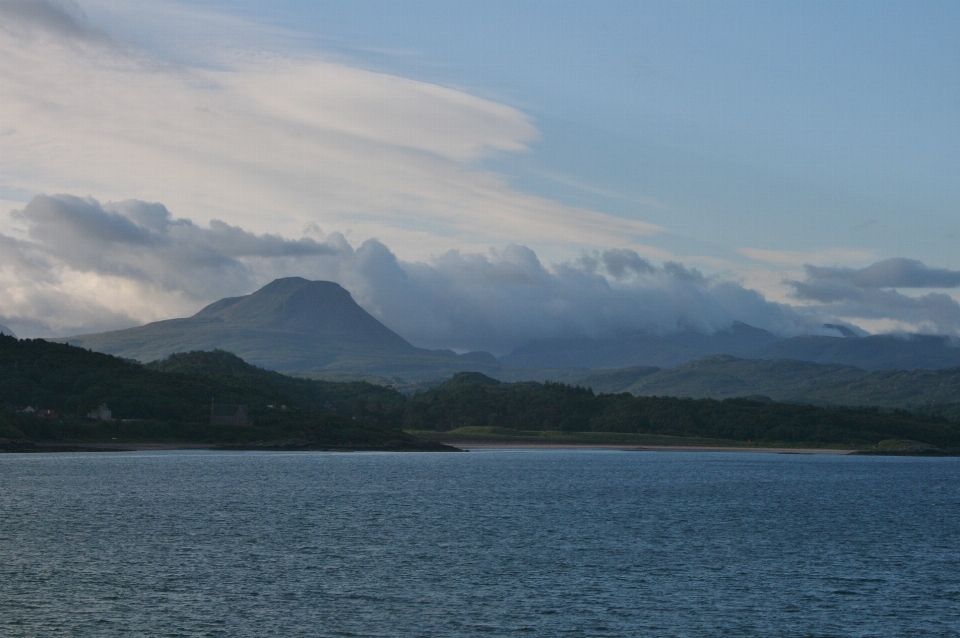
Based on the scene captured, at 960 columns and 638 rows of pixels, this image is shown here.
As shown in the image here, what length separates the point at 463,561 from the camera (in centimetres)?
6862

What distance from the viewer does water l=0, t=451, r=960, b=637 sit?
49.8 metres

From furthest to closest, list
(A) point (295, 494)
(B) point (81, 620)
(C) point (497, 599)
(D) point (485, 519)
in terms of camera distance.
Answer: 1. (A) point (295, 494)
2. (D) point (485, 519)
3. (C) point (497, 599)
4. (B) point (81, 620)

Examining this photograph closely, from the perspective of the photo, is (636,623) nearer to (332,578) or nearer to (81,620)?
(332,578)

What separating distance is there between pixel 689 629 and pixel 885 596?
641 inches

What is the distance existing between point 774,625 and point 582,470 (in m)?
139

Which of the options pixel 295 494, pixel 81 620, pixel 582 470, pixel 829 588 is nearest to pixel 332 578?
pixel 81 620

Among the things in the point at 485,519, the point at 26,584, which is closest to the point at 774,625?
the point at 26,584

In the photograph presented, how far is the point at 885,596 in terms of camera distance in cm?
5831

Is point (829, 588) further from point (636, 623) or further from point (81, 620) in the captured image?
point (81, 620)

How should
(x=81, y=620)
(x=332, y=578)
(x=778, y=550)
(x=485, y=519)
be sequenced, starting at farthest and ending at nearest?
(x=485, y=519) < (x=778, y=550) < (x=332, y=578) < (x=81, y=620)

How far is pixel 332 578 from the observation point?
60875mm

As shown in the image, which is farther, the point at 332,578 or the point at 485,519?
the point at 485,519

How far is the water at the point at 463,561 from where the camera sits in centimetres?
4978

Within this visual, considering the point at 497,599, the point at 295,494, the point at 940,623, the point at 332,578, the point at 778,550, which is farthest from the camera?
the point at 295,494
